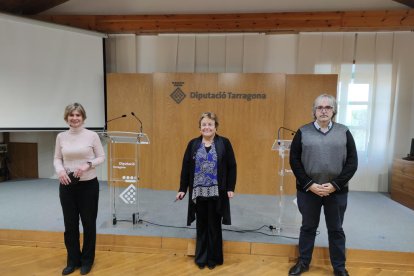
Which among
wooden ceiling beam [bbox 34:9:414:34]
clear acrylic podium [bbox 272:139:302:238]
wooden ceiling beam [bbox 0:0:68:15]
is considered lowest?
clear acrylic podium [bbox 272:139:302:238]

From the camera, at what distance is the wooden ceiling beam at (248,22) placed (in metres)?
4.40

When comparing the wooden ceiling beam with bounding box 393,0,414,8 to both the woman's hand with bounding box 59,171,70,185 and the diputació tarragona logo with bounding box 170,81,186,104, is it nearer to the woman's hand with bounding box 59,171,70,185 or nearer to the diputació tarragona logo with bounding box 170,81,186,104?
the diputació tarragona logo with bounding box 170,81,186,104

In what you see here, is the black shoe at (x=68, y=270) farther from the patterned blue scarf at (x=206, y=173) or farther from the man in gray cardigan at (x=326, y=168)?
the man in gray cardigan at (x=326, y=168)

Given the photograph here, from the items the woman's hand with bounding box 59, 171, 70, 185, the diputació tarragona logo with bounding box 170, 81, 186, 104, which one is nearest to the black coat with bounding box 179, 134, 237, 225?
the woman's hand with bounding box 59, 171, 70, 185

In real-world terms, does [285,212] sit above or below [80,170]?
below

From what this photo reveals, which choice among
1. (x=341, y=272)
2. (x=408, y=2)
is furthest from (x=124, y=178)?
(x=408, y=2)

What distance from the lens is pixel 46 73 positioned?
4547 mm

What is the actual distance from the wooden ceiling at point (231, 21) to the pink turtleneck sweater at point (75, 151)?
309 centimetres

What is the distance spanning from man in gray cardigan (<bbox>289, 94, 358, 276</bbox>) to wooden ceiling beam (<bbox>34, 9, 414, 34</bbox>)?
9.20 feet

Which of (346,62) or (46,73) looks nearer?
(46,73)

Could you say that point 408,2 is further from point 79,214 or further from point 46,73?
point 46,73

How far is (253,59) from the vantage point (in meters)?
4.93

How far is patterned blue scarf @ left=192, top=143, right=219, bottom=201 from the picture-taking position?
246 cm

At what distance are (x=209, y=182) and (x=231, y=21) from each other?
3.18 meters
